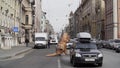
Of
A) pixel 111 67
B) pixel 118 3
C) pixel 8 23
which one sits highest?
pixel 118 3

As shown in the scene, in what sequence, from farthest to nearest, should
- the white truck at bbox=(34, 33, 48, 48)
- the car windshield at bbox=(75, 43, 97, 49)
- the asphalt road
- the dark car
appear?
1. the white truck at bbox=(34, 33, 48, 48)
2. the car windshield at bbox=(75, 43, 97, 49)
3. the asphalt road
4. the dark car

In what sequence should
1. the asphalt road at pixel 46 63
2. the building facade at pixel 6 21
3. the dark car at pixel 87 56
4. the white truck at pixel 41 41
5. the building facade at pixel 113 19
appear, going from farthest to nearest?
the building facade at pixel 113 19
the white truck at pixel 41 41
the building facade at pixel 6 21
the asphalt road at pixel 46 63
the dark car at pixel 87 56

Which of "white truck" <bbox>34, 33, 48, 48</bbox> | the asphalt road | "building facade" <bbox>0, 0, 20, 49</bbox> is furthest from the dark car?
"white truck" <bbox>34, 33, 48, 48</bbox>

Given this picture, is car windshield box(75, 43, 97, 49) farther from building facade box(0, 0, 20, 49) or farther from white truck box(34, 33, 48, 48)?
white truck box(34, 33, 48, 48)

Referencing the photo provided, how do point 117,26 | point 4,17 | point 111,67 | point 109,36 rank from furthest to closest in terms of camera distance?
point 109,36, point 117,26, point 4,17, point 111,67

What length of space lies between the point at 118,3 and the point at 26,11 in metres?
27.3

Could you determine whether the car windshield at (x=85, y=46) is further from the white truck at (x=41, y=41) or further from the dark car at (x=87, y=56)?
the white truck at (x=41, y=41)

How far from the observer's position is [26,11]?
10350 centimetres

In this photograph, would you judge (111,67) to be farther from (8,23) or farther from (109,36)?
(109,36)

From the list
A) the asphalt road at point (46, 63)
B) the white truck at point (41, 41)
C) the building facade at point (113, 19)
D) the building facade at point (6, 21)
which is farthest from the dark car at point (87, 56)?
the building facade at point (113, 19)

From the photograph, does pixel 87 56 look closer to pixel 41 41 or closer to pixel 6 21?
pixel 6 21

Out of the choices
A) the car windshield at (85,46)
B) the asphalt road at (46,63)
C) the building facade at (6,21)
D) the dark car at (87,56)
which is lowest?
the asphalt road at (46,63)

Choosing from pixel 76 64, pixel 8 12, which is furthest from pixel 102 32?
pixel 76 64

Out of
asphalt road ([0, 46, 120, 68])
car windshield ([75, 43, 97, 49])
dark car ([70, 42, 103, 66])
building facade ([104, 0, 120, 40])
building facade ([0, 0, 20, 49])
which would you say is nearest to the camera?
dark car ([70, 42, 103, 66])
